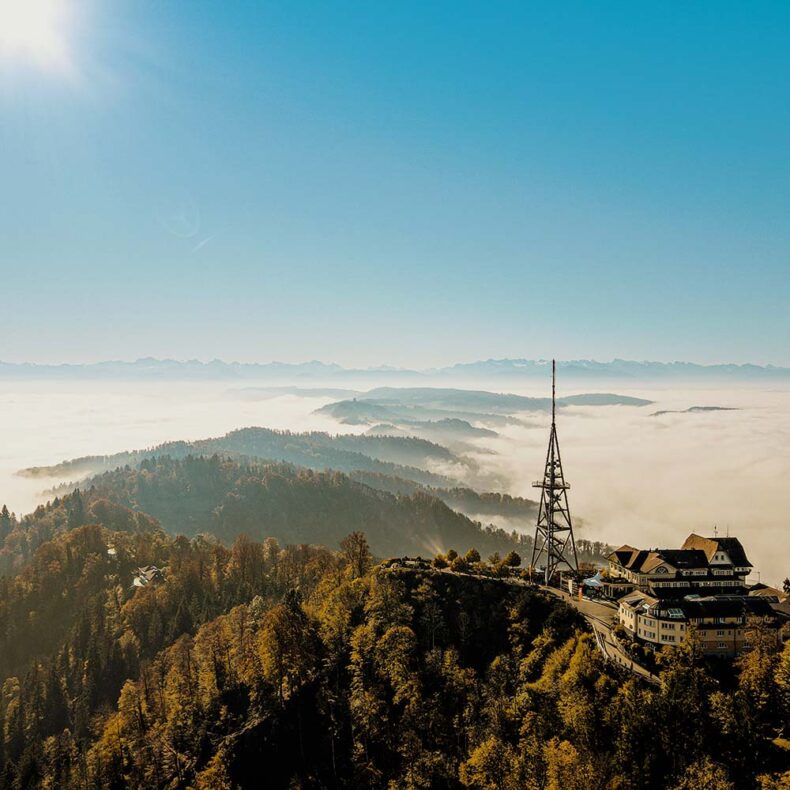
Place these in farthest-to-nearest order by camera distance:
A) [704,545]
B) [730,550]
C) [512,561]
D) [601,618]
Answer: [512,561] < [704,545] < [730,550] < [601,618]

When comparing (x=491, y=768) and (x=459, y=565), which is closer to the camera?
(x=491, y=768)

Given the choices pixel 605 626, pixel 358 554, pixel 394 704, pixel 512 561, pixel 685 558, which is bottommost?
pixel 394 704

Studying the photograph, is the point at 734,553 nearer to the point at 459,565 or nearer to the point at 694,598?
the point at 694,598

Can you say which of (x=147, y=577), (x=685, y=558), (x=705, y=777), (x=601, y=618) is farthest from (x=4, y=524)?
(x=705, y=777)

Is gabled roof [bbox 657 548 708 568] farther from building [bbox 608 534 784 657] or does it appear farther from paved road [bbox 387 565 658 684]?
paved road [bbox 387 565 658 684]

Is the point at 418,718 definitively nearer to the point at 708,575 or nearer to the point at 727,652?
the point at 727,652

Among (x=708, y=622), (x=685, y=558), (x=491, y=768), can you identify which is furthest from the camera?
(x=685, y=558)
